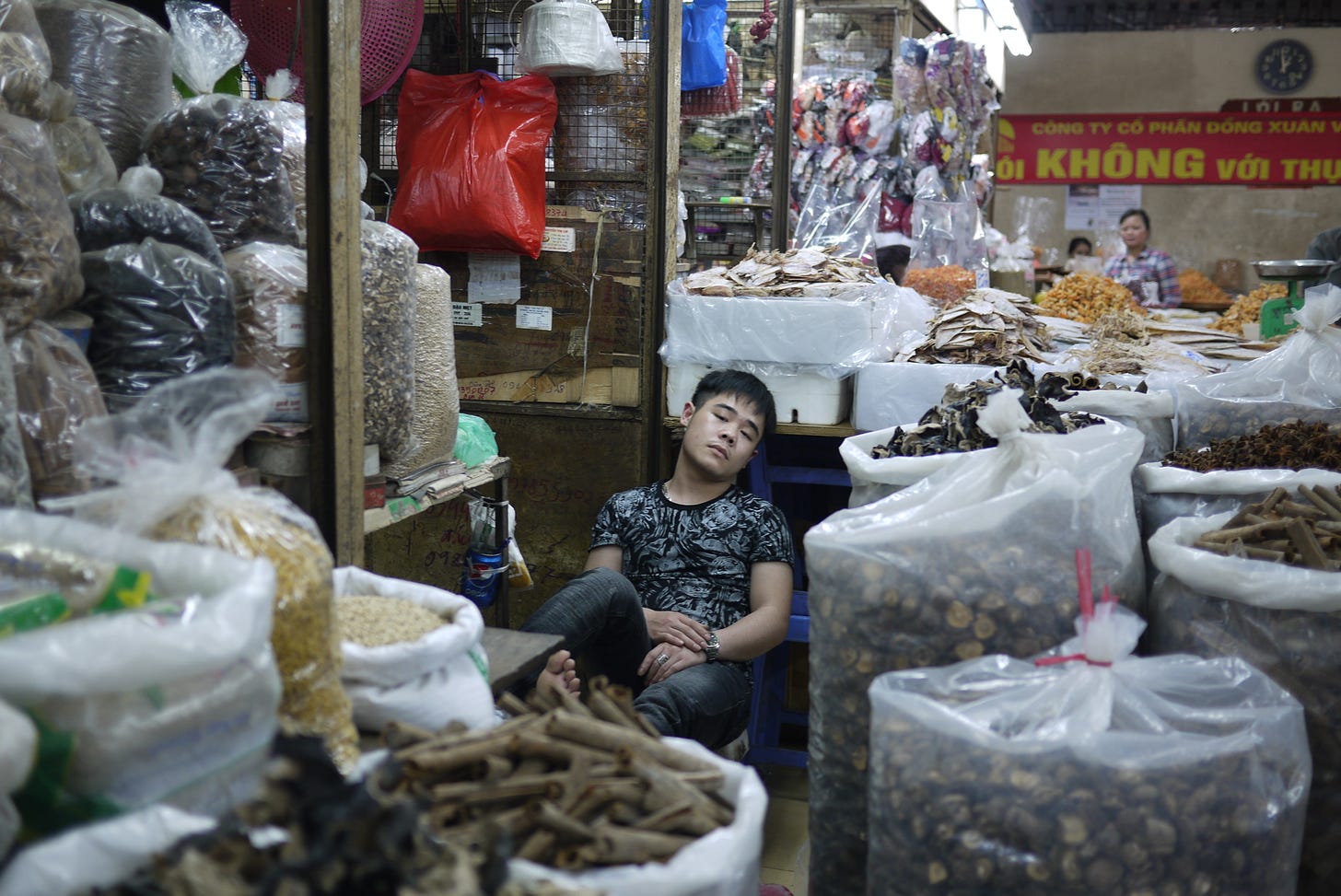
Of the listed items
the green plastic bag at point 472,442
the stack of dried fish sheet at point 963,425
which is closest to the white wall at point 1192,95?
the green plastic bag at point 472,442

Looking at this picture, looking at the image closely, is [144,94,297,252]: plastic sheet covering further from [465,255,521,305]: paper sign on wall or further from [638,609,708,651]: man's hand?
[465,255,521,305]: paper sign on wall

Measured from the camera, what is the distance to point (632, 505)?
3.08 meters

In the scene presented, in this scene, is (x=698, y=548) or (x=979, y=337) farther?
(x=979, y=337)

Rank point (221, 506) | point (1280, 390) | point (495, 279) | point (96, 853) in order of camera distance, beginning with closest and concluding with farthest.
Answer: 1. point (96, 853)
2. point (221, 506)
3. point (1280, 390)
4. point (495, 279)

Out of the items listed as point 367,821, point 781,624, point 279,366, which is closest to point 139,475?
point 367,821

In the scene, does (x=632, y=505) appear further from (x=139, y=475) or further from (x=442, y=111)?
(x=139, y=475)

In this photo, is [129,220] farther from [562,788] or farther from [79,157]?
[562,788]

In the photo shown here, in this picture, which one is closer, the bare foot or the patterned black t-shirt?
the bare foot

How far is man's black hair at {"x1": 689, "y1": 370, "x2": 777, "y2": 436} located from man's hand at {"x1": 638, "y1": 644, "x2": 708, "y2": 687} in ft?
2.48

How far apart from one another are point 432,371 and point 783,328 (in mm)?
1261

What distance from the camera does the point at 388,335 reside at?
7.27 feet

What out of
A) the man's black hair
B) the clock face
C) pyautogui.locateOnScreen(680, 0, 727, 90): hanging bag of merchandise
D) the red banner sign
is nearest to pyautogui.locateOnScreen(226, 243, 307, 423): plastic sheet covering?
the man's black hair

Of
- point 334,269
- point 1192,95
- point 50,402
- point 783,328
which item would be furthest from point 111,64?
point 1192,95

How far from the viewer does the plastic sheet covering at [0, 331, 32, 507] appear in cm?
154
